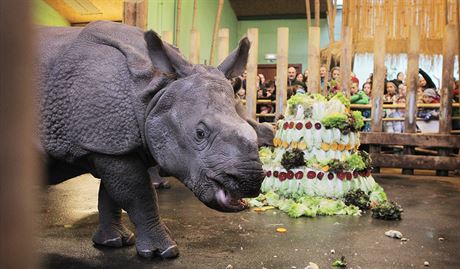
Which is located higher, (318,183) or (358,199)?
(318,183)

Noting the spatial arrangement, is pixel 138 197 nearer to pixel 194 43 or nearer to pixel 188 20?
pixel 194 43

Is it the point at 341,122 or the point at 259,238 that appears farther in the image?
the point at 341,122

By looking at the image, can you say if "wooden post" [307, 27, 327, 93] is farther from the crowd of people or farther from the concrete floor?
the concrete floor

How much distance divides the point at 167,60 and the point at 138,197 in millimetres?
820

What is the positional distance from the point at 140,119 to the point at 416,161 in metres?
6.85

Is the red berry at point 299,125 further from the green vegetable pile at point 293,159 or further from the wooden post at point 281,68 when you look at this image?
the wooden post at point 281,68

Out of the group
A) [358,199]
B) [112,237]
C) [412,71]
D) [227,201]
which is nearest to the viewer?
[227,201]

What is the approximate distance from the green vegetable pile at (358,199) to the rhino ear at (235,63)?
272 centimetres

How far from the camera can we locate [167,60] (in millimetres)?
3145

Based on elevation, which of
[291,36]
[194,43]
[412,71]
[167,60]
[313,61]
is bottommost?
[167,60]

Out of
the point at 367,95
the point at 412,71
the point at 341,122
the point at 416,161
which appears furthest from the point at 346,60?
the point at 341,122

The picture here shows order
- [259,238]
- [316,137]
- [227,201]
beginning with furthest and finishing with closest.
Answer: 1. [316,137]
2. [259,238]
3. [227,201]

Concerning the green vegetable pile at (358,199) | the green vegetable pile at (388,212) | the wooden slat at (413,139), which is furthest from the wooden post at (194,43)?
the green vegetable pile at (388,212)

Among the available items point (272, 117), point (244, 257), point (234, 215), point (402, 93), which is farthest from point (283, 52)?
point (244, 257)
